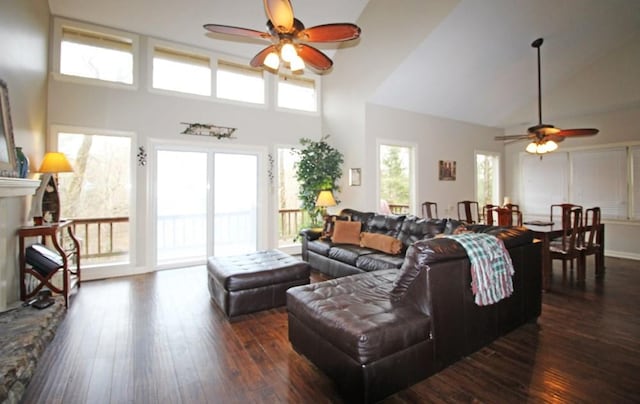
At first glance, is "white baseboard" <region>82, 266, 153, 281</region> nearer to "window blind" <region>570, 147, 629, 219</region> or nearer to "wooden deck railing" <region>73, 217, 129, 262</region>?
"wooden deck railing" <region>73, 217, 129, 262</region>

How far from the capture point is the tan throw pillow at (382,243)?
3879 mm

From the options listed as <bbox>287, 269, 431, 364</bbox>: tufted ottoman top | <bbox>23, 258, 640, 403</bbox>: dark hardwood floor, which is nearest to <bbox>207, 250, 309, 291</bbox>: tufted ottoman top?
<bbox>23, 258, 640, 403</bbox>: dark hardwood floor

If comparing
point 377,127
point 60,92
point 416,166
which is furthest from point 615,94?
point 60,92

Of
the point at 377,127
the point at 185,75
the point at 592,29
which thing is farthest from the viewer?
the point at 377,127

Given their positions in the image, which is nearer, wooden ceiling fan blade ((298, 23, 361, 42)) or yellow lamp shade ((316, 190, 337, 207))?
wooden ceiling fan blade ((298, 23, 361, 42))

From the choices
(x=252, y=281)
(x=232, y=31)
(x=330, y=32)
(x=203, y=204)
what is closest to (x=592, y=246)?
(x=330, y=32)

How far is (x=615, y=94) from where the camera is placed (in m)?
5.60

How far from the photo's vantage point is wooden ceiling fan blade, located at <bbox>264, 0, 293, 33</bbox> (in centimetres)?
242

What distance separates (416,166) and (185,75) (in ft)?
15.4

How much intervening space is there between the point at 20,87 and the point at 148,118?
65.6 inches

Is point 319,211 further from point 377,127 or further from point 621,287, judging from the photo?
point 621,287

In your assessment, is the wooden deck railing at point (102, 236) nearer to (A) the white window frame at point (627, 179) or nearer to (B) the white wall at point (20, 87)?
(B) the white wall at point (20, 87)

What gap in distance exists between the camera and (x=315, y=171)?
597 cm

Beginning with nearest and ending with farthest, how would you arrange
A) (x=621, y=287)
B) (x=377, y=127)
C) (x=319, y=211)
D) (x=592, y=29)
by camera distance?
1. (x=621, y=287)
2. (x=592, y=29)
3. (x=377, y=127)
4. (x=319, y=211)
